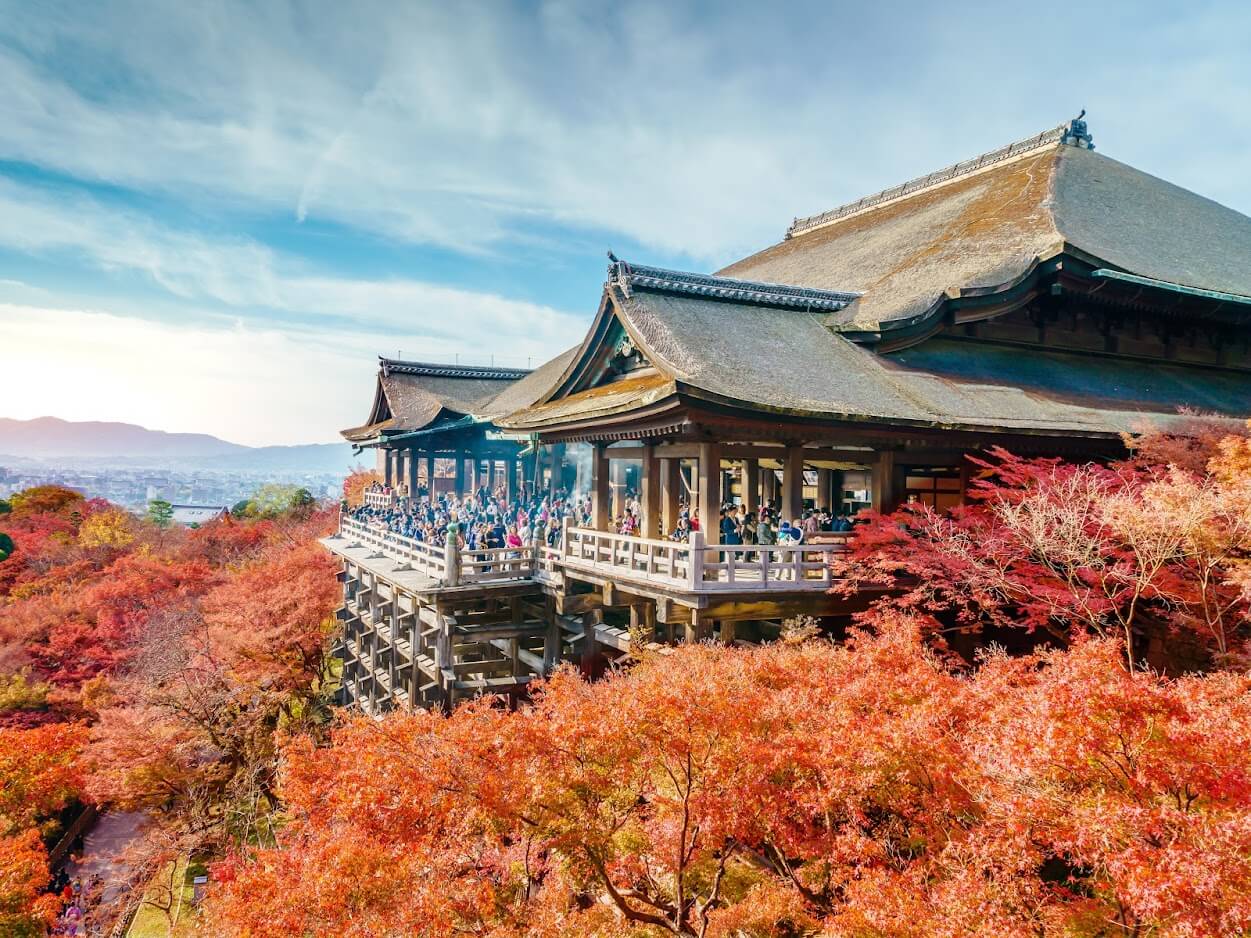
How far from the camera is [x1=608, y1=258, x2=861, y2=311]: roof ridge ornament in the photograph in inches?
595

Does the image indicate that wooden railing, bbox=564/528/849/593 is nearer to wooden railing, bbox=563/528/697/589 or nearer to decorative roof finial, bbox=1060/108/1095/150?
wooden railing, bbox=563/528/697/589

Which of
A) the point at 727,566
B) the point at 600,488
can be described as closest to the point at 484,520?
the point at 600,488

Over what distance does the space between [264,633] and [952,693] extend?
24.1 metres

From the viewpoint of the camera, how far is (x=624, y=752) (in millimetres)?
7852

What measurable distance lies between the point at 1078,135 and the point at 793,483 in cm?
2051

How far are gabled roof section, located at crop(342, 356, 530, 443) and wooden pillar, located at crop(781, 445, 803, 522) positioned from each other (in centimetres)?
2053

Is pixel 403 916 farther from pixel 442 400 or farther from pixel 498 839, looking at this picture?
pixel 442 400

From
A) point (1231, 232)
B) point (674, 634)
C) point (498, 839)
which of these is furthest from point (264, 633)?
point (1231, 232)

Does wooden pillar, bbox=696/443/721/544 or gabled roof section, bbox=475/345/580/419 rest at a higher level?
gabled roof section, bbox=475/345/580/419

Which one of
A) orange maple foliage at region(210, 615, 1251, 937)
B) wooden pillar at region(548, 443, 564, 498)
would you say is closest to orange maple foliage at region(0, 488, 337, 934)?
wooden pillar at region(548, 443, 564, 498)

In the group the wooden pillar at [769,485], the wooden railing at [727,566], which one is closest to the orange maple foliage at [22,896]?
the wooden railing at [727,566]

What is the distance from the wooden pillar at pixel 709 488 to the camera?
12.4 m

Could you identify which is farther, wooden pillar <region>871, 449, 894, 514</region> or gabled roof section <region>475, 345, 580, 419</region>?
gabled roof section <region>475, 345, 580, 419</region>

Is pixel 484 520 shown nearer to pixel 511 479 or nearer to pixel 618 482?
pixel 618 482
